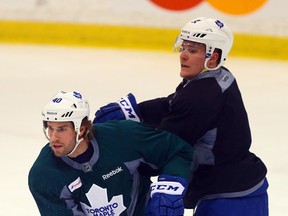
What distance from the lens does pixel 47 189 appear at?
2.86 m

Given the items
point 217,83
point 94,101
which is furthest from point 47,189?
point 94,101

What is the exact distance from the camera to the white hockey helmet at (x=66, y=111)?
277 centimetres

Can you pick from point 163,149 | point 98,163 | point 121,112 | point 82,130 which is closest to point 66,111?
point 82,130

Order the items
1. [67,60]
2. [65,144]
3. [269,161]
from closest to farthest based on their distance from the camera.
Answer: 1. [65,144]
2. [269,161]
3. [67,60]

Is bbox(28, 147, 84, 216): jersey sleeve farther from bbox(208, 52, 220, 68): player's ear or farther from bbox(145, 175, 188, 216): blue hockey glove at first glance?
bbox(208, 52, 220, 68): player's ear

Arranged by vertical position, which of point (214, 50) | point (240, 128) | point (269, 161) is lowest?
point (269, 161)

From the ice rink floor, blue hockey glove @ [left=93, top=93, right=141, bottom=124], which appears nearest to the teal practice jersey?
blue hockey glove @ [left=93, top=93, right=141, bottom=124]

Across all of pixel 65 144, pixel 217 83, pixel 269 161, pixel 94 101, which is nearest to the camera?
pixel 65 144

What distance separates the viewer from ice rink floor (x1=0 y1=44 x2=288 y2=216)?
4.58 metres

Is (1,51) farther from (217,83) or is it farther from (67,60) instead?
(217,83)

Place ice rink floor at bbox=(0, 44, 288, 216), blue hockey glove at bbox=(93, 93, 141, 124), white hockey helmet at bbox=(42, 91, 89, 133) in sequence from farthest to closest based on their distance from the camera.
Result: ice rink floor at bbox=(0, 44, 288, 216) < blue hockey glove at bbox=(93, 93, 141, 124) < white hockey helmet at bbox=(42, 91, 89, 133)

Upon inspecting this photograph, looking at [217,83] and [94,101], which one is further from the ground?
[217,83]

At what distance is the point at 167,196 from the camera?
110 inches

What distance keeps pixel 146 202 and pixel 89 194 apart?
251mm
